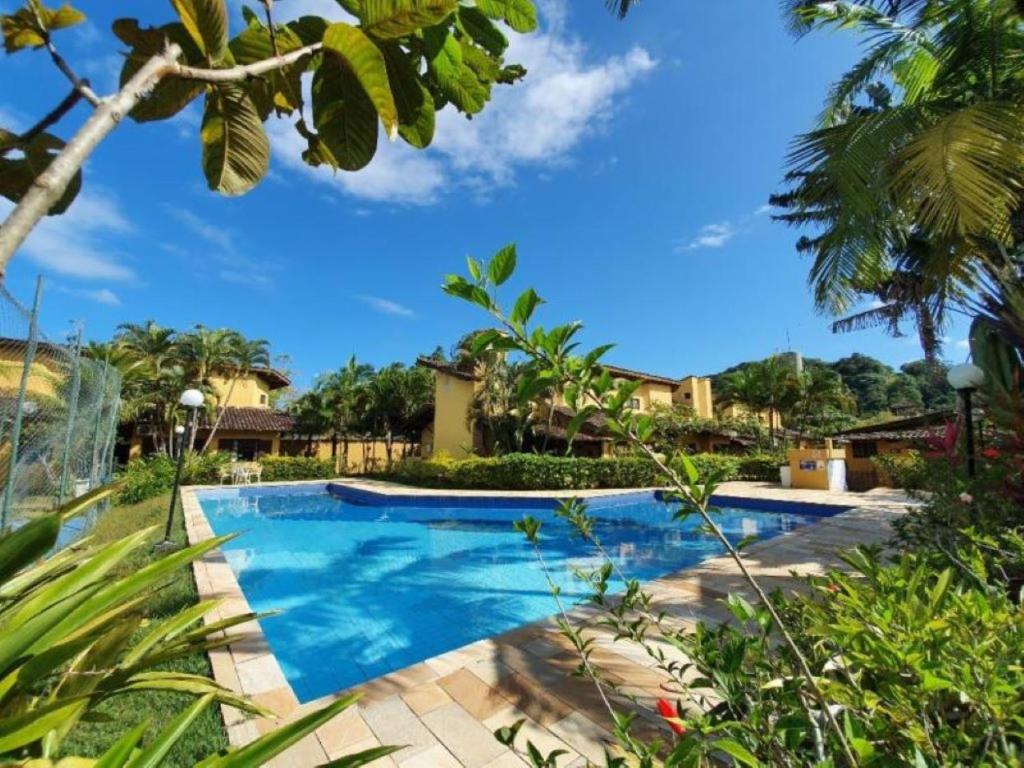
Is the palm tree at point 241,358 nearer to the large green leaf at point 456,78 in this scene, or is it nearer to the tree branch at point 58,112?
the large green leaf at point 456,78

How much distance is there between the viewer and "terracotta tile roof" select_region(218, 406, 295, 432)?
29125 mm

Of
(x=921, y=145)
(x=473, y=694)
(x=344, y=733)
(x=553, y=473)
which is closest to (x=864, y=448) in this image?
(x=553, y=473)

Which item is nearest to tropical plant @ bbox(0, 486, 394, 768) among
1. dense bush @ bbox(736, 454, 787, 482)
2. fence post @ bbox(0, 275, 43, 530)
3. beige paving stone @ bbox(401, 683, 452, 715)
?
beige paving stone @ bbox(401, 683, 452, 715)

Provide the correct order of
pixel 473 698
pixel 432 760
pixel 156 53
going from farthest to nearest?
pixel 473 698 → pixel 432 760 → pixel 156 53

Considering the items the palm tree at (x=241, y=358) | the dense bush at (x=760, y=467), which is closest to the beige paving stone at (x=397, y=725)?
the dense bush at (x=760, y=467)

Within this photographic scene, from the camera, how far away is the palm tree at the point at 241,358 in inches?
1088

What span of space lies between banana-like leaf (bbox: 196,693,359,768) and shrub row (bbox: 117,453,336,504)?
40.9ft

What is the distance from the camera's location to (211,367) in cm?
2666

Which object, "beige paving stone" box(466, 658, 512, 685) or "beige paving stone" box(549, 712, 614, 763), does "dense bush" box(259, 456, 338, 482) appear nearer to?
"beige paving stone" box(466, 658, 512, 685)

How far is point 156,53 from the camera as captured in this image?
103 cm

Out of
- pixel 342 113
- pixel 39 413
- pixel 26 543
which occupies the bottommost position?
pixel 26 543

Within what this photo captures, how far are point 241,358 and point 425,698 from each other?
2936 cm

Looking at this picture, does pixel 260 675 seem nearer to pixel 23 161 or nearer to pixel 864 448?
pixel 23 161

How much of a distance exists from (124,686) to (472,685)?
108 inches
